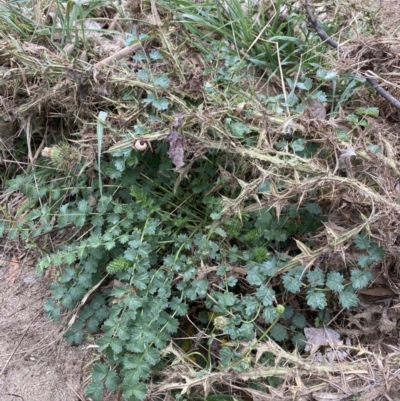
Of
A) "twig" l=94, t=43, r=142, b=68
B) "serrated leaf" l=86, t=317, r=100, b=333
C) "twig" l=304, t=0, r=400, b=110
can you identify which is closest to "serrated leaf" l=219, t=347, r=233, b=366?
"serrated leaf" l=86, t=317, r=100, b=333

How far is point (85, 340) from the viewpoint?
1789 mm

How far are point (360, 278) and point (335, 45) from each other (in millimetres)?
949

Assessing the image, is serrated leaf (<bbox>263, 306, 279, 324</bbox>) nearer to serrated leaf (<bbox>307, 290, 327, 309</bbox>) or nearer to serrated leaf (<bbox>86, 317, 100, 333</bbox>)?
serrated leaf (<bbox>307, 290, 327, 309</bbox>)

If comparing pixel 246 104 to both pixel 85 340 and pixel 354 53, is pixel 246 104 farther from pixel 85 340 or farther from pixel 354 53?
pixel 85 340

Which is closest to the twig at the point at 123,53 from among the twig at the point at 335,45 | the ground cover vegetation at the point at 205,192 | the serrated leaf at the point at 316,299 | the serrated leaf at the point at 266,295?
the ground cover vegetation at the point at 205,192

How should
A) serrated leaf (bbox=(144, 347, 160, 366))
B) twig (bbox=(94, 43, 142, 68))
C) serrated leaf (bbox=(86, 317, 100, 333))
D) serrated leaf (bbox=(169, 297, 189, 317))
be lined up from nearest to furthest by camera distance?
serrated leaf (bbox=(144, 347, 160, 366)), serrated leaf (bbox=(169, 297, 189, 317)), serrated leaf (bbox=(86, 317, 100, 333)), twig (bbox=(94, 43, 142, 68))

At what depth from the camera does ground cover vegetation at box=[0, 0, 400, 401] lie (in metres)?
1.55

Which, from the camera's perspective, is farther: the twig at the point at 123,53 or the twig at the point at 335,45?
the twig at the point at 123,53

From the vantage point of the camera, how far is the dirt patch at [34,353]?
5.90 feet

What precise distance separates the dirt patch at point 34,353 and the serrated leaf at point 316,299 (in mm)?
796

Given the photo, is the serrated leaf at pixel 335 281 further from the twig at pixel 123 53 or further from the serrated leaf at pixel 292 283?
the twig at pixel 123 53

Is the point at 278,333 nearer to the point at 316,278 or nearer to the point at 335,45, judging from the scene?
the point at 316,278

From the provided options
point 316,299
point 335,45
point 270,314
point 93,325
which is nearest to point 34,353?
point 93,325

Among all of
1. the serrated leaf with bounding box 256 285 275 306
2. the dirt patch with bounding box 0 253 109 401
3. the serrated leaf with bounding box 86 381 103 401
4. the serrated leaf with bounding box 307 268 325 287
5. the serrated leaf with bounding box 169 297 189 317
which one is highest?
the serrated leaf with bounding box 307 268 325 287
